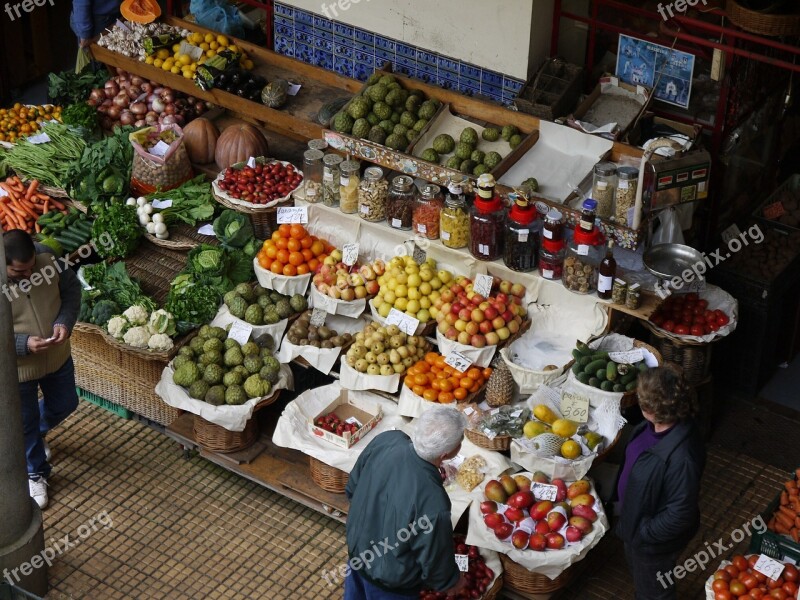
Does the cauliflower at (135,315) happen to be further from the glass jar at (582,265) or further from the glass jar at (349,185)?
the glass jar at (582,265)

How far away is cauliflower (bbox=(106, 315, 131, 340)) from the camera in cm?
763

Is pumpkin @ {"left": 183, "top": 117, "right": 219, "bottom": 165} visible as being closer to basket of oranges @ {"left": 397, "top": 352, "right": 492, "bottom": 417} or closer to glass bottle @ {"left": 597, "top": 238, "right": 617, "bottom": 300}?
basket of oranges @ {"left": 397, "top": 352, "right": 492, "bottom": 417}

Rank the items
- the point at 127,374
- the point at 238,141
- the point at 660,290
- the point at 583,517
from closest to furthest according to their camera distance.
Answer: the point at 583,517 → the point at 660,290 → the point at 127,374 → the point at 238,141

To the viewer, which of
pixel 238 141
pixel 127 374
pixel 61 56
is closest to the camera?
pixel 127 374

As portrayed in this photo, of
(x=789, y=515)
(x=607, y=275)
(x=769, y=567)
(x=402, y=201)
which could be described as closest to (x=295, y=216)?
(x=402, y=201)

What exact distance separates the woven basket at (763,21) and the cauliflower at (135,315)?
3.89m

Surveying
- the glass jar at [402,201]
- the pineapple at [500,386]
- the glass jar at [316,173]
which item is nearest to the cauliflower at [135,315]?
the glass jar at [316,173]

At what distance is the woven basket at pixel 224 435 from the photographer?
7.33 m

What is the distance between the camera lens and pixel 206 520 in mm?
7219

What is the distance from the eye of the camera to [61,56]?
38.2 ft

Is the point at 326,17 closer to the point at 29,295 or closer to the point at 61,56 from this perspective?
the point at 29,295

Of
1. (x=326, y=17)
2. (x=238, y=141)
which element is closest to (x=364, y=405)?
(x=238, y=141)

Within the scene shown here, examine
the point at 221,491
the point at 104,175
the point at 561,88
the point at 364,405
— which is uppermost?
the point at 561,88

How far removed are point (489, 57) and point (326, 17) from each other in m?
1.37
